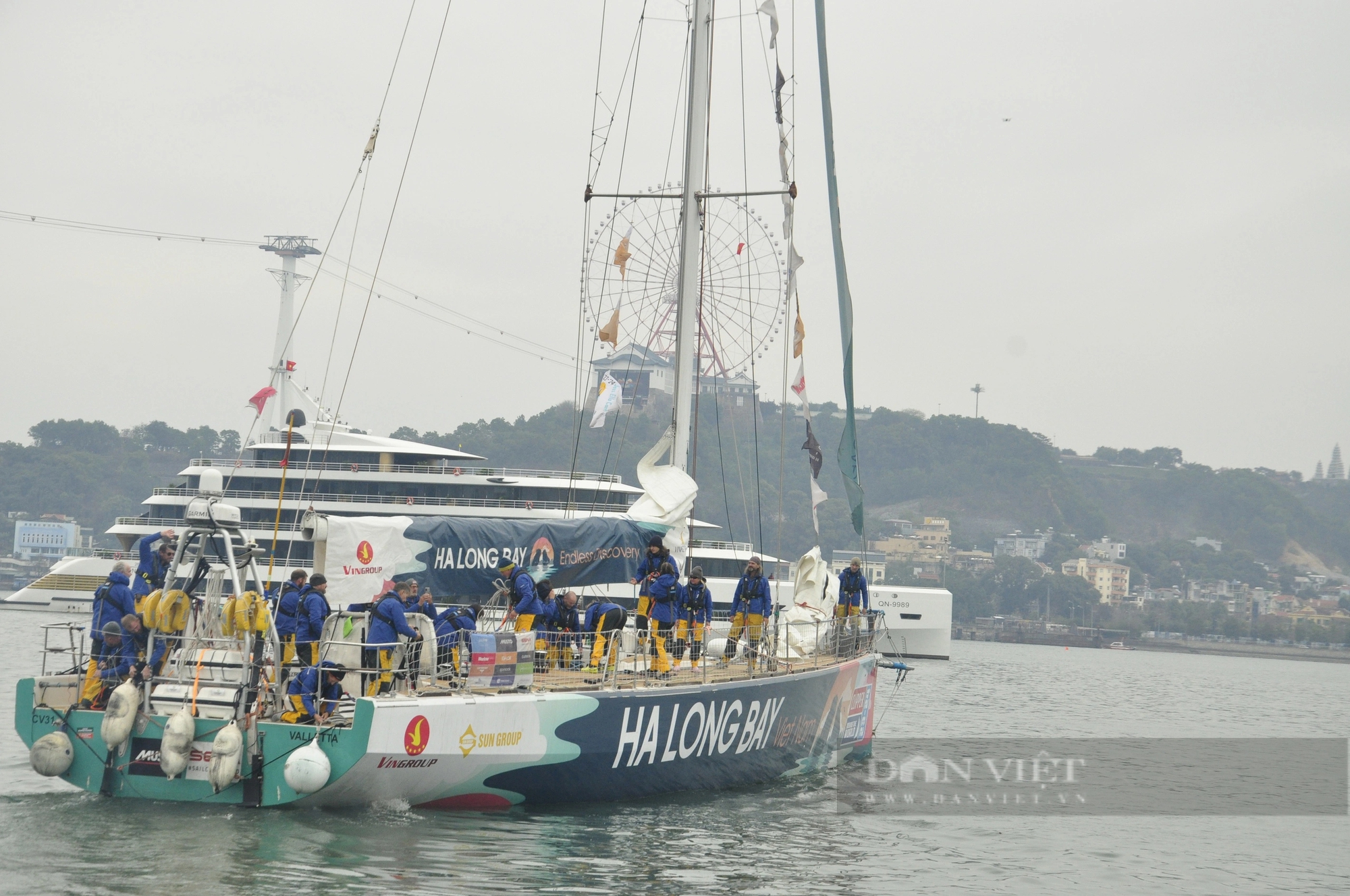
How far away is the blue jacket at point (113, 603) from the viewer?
35.5 ft

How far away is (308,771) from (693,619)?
16.8 feet

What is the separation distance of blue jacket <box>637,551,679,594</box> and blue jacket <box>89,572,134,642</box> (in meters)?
4.85

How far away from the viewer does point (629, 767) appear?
11.8 m

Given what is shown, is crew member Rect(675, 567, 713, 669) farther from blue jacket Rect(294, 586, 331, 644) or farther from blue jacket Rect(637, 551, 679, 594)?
blue jacket Rect(294, 586, 331, 644)

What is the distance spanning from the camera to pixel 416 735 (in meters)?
9.80

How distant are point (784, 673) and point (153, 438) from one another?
144 m

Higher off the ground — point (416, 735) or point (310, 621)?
point (310, 621)

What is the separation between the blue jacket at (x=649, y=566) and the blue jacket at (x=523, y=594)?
48.3 inches

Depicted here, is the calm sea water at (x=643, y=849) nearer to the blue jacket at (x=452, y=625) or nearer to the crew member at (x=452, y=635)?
the crew member at (x=452, y=635)

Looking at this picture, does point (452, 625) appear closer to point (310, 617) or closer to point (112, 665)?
point (310, 617)

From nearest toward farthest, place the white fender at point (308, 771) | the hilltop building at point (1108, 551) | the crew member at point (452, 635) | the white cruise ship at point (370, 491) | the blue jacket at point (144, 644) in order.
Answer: the white fender at point (308, 771)
the blue jacket at point (144, 644)
the crew member at point (452, 635)
the white cruise ship at point (370, 491)
the hilltop building at point (1108, 551)

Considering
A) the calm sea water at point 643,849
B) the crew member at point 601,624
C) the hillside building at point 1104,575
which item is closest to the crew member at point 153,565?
the calm sea water at point 643,849

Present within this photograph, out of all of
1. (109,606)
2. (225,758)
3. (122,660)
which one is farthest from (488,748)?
(109,606)

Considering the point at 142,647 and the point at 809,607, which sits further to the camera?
the point at 809,607
